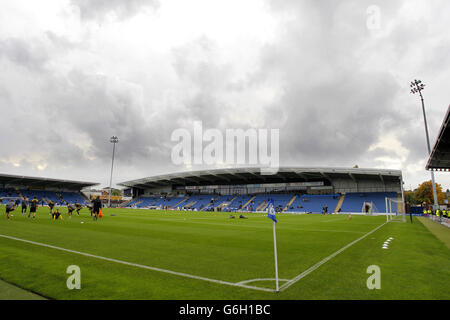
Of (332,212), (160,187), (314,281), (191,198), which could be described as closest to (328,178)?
(332,212)

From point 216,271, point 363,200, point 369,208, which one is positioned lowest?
point 369,208

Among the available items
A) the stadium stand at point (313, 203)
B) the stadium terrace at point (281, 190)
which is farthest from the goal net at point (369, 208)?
the stadium stand at point (313, 203)

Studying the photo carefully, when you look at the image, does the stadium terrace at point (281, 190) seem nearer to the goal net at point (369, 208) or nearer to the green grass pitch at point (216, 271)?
the goal net at point (369, 208)

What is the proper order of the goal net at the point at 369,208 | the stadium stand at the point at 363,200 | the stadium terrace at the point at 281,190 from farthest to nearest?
the stadium terrace at the point at 281,190
the stadium stand at the point at 363,200
the goal net at the point at 369,208

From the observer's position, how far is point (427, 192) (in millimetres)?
88562

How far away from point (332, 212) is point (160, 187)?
183ft

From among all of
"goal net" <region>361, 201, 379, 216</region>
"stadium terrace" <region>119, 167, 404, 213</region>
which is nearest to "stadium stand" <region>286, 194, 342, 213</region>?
"stadium terrace" <region>119, 167, 404, 213</region>

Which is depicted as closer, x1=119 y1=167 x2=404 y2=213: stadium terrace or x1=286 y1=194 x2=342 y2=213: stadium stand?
x1=119 y1=167 x2=404 y2=213: stadium terrace

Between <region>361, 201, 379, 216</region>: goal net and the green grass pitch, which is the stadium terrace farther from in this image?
the green grass pitch

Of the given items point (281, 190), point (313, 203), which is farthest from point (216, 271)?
point (281, 190)

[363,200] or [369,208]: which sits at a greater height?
[363,200]

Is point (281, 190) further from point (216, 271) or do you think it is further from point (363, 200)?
point (216, 271)
